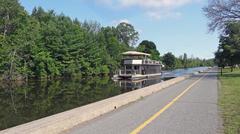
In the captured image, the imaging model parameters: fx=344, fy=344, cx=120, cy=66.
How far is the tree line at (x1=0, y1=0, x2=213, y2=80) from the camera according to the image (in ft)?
185

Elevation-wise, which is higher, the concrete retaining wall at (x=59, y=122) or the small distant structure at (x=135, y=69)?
the small distant structure at (x=135, y=69)

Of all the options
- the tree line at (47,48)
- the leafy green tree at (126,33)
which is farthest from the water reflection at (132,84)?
the leafy green tree at (126,33)

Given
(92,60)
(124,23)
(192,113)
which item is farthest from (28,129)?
(124,23)

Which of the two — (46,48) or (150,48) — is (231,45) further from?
(150,48)

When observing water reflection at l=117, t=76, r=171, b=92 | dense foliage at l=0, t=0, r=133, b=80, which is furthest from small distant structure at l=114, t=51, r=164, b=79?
dense foliage at l=0, t=0, r=133, b=80

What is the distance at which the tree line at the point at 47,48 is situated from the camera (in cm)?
5650

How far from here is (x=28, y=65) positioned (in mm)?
61156

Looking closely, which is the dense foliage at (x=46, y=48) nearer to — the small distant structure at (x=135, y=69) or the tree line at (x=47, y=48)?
the tree line at (x=47, y=48)

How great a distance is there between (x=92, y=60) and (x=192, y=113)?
228 feet

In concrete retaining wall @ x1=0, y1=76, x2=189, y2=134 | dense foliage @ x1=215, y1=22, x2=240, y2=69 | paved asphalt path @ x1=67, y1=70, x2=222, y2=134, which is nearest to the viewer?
concrete retaining wall @ x1=0, y1=76, x2=189, y2=134

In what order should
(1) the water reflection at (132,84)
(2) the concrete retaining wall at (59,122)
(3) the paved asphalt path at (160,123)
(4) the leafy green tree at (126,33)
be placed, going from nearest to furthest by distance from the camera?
(2) the concrete retaining wall at (59,122) < (3) the paved asphalt path at (160,123) < (1) the water reflection at (132,84) < (4) the leafy green tree at (126,33)

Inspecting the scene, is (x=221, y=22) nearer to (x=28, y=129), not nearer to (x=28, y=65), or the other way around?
(x=28, y=65)

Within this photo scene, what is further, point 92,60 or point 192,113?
point 92,60

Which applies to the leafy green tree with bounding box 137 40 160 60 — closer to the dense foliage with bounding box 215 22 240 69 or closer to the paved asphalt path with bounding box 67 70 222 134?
the dense foliage with bounding box 215 22 240 69
